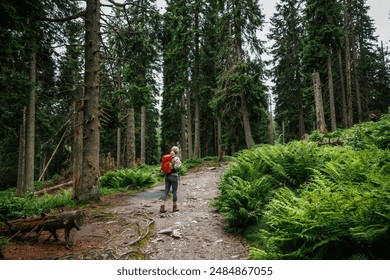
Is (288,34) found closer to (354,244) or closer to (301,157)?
(301,157)

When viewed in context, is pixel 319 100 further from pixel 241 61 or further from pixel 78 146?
pixel 78 146

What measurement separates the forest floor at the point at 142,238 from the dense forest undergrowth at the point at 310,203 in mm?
475

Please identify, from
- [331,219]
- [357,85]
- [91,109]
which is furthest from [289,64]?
[331,219]

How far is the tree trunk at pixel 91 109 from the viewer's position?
8805mm

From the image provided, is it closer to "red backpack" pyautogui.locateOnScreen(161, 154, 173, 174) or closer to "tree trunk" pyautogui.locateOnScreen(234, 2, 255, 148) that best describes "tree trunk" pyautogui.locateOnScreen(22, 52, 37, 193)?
"red backpack" pyautogui.locateOnScreen(161, 154, 173, 174)

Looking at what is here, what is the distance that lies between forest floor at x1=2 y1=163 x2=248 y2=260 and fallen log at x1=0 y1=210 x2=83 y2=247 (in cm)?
22

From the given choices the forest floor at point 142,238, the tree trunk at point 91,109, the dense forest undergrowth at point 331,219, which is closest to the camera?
the dense forest undergrowth at point 331,219

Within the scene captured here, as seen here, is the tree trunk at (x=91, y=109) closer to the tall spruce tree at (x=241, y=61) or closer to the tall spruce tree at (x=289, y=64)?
the tall spruce tree at (x=241, y=61)

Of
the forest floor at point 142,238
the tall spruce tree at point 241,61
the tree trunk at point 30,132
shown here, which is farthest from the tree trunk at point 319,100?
the tree trunk at point 30,132

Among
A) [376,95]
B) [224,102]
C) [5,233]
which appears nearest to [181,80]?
[224,102]

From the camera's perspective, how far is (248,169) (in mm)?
7844

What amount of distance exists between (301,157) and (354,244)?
12.9ft

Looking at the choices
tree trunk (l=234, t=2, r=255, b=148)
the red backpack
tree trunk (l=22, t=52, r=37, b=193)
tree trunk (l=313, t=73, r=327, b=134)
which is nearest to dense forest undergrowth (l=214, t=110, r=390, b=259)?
the red backpack

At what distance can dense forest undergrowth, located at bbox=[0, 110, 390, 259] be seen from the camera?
112 inches
